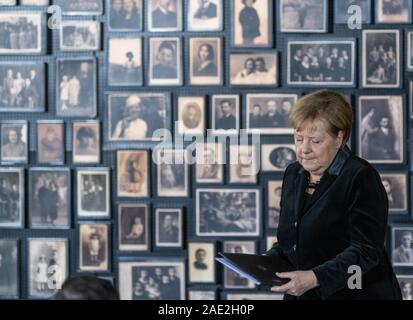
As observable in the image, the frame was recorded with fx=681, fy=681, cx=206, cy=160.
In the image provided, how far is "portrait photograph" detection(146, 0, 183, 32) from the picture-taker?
139 inches

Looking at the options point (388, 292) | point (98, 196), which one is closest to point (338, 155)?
point (388, 292)

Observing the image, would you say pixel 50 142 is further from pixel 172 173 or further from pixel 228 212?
pixel 228 212

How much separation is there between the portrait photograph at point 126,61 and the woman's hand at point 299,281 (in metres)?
1.73

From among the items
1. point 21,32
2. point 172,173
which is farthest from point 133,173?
point 21,32

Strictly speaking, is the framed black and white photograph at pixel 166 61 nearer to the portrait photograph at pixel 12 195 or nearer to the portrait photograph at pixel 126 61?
the portrait photograph at pixel 126 61

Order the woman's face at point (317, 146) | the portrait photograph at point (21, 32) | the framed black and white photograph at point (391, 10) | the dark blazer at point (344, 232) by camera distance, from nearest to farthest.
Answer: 1. the dark blazer at point (344, 232)
2. the woman's face at point (317, 146)
3. the framed black and white photograph at point (391, 10)
4. the portrait photograph at point (21, 32)

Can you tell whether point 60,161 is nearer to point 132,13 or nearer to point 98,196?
point 98,196

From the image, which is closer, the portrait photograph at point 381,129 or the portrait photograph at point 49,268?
the portrait photograph at point 381,129

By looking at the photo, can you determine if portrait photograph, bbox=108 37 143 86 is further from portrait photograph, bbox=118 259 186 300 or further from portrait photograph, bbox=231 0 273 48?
portrait photograph, bbox=118 259 186 300

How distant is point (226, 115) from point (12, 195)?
1.22m

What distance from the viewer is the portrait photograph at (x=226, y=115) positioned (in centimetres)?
354

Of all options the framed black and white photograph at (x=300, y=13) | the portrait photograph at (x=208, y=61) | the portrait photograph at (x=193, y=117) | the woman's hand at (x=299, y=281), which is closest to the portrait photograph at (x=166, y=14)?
the portrait photograph at (x=208, y=61)

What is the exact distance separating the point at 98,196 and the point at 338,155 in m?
1.70

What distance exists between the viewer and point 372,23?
3.53 metres
